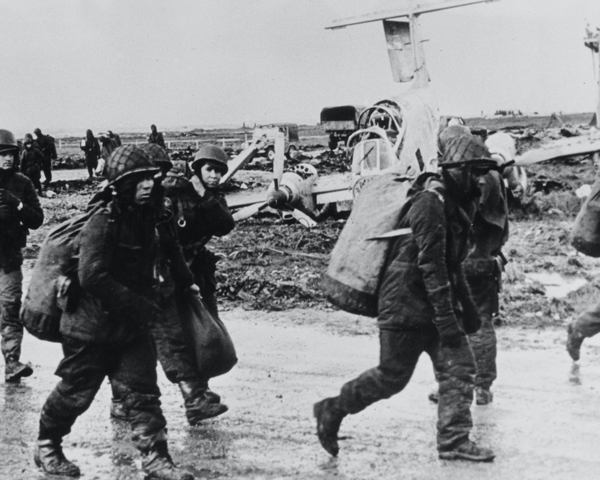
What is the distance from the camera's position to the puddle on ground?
10190mm

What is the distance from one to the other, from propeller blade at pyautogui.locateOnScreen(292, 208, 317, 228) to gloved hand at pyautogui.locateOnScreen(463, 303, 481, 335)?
12113 millimetres

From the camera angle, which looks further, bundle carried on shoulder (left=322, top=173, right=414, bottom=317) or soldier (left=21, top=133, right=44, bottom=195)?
soldier (left=21, top=133, right=44, bottom=195)

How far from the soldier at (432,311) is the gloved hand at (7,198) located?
352 cm

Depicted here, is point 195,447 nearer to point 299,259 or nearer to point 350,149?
point 299,259

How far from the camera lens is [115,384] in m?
4.73

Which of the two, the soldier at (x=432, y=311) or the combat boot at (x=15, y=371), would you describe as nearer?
the soldier at (x=432, y=311)

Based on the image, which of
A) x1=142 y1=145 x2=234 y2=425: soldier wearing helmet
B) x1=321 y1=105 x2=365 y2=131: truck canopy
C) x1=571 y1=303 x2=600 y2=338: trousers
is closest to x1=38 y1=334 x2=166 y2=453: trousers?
x1=142 y1=145 x2=234 y2=425: soldier wearing helmet

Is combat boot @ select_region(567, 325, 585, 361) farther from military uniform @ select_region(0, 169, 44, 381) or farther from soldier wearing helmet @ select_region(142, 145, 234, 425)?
military uniform @ select_region(0, 169, 44, 381)

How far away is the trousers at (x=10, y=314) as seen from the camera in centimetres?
700

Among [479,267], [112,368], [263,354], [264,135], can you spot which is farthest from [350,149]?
[112,368]

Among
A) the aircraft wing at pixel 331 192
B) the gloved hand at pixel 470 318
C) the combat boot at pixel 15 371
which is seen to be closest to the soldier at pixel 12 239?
the combat boot at pixel 15 371

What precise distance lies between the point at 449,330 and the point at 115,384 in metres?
1.96

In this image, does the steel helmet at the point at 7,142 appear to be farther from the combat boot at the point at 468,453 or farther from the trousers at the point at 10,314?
the combat boot at the point at 468,453

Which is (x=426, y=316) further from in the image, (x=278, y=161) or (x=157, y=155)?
(x=278, y=161)
